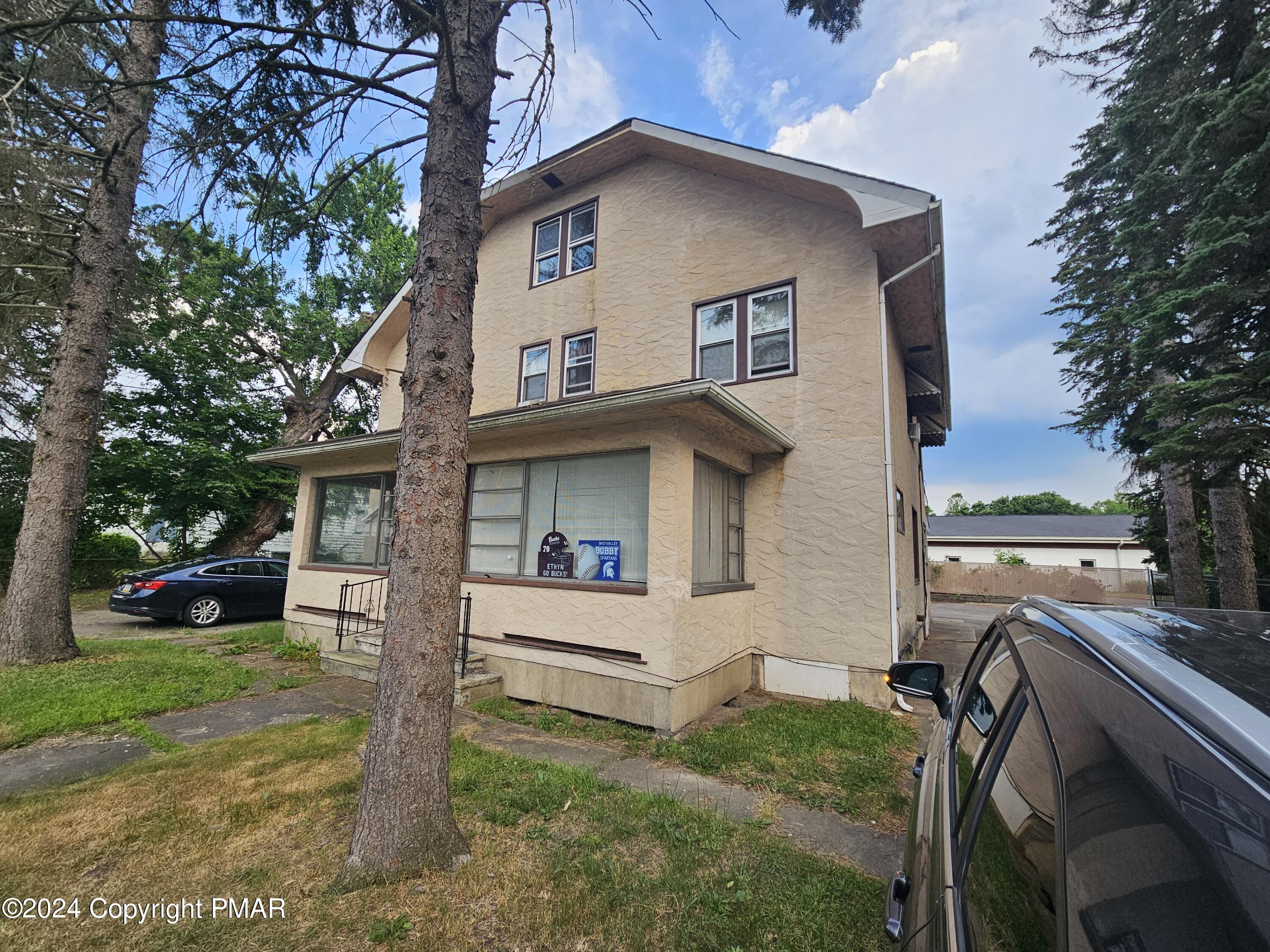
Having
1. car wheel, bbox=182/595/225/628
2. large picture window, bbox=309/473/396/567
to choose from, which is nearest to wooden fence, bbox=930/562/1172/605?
large picture window, bbox=309/473/396/567

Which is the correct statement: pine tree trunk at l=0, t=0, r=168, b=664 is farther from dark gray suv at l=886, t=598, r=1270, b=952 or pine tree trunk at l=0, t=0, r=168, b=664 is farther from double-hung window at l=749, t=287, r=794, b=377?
dark gray suv at l=886, t=598, r=1270, b=952

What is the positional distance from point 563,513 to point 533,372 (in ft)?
13.3

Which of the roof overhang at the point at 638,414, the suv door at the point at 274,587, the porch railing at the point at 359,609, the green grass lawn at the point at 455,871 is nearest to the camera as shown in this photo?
the green grass lawn at the point at 455,871

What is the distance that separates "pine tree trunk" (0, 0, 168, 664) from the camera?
7.55 m

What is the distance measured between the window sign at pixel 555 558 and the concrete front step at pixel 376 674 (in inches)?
55.2

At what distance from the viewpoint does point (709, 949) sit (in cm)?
242

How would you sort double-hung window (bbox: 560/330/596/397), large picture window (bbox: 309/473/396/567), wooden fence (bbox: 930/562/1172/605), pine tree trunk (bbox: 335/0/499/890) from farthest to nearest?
wooden fence (bbox: 930/562/1172/605) → double-hung window (bbox: 560/330/596/397) → large picture window (bbox: 309/473/396/567) → pine tree trunk (bbox: 335/0/499/890)

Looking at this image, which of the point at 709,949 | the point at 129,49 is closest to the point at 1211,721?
the point at 709,949

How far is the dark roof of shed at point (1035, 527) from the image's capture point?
27.5m

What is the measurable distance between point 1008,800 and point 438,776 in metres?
2.80

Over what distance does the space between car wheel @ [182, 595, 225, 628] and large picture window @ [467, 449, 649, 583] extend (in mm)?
8183

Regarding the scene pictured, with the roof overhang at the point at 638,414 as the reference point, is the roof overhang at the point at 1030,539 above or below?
below

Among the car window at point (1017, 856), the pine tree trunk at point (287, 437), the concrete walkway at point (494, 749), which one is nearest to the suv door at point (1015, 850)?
the car window at point (1017, 856)

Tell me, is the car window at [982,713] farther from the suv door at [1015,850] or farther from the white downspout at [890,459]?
the white downspout at [890,459]
